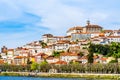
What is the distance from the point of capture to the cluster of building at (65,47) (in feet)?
416

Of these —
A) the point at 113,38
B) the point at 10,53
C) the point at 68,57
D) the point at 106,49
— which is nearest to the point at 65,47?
the point at 113,38

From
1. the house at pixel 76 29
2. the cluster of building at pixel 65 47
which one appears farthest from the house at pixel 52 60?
the house at pixel 76 29

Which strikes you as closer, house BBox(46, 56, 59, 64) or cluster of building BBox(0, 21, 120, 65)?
house BBox(46, 56, 59, 64)

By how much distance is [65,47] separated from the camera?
14188 centimetres

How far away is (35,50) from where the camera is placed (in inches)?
6014

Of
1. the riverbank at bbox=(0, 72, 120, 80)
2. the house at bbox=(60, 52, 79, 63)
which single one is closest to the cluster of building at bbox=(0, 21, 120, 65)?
the house at bbox=(60, 52, 79, 63)

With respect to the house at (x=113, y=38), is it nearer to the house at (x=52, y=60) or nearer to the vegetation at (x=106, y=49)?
the vegetation at (x=106, y=49)

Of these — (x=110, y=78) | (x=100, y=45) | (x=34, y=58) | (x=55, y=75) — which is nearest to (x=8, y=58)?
(x=34, y=58)

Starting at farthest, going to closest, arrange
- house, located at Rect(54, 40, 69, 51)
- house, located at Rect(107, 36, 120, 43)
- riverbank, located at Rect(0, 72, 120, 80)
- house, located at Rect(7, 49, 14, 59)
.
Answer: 1. house, located at Rect(7, 49, 14, 59)
2. house, located at Rect(54, 40, 69, 51)
3. house, located at Rect(107, 36, 120, 43)
4. riverbank, located at Rect(0, 72, 120, 80)

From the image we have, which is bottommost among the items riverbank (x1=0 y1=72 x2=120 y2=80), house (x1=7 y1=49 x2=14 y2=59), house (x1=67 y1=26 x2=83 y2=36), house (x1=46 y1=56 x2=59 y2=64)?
riverbank (x1=0 y1=72 x2=120 y2=80)

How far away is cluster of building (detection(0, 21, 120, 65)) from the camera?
127 metres

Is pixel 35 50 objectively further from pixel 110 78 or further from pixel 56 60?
pixel 110 78

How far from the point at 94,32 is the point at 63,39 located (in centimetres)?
1253

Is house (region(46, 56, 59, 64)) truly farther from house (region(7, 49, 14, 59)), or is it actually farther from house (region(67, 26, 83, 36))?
house (region(7, 49, 14, 59))
